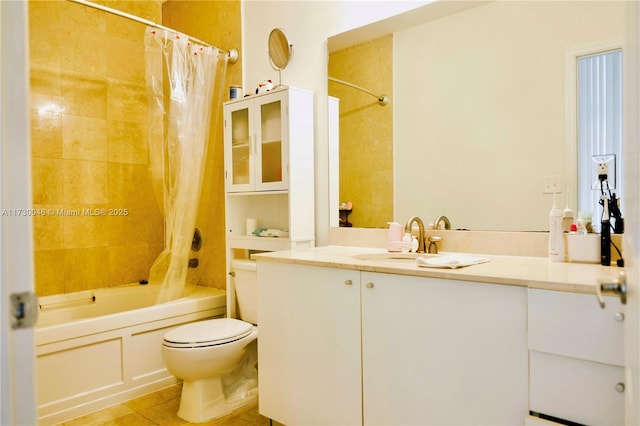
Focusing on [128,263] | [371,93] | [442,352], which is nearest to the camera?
[442,352]

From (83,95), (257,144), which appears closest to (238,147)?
(257,144)

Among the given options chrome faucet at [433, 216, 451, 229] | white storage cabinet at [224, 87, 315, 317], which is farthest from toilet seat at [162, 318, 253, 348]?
chrome faucet at [433, 216, 451, 229]

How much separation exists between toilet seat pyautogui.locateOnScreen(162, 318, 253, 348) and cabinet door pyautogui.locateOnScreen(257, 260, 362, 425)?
243 millimetres

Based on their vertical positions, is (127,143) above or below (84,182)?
above

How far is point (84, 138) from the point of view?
291 centimetres

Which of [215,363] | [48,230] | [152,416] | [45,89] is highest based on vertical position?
[45,89]

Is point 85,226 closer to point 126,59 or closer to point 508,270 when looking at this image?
point 126,59

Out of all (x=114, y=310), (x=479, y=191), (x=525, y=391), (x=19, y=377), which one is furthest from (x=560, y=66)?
(x=114, y=310)

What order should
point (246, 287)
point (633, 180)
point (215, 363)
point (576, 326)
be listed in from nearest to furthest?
point (633, 180)
point (576, 326)
point (215, 363)
point (246, 287)

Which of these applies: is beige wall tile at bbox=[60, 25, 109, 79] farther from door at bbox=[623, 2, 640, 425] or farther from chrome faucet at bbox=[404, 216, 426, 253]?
door at bbox=[623, 2, 640, 425]

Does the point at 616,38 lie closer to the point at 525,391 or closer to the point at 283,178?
the point at 525,391

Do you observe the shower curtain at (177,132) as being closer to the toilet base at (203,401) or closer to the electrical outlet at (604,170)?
the toilet base at (203,401)

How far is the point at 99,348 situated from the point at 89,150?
54.3 inches

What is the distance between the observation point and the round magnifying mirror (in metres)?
2.48
